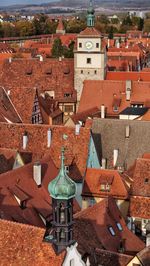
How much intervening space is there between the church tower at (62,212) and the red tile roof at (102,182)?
767 inches

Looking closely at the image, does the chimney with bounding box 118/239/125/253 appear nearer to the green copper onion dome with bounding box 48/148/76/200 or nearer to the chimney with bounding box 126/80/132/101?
the green copper onion dome with bounding box 48/148/76/200

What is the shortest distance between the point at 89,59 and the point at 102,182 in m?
38.7

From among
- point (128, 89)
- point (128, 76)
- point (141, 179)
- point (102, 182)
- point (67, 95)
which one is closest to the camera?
point (102, 182)

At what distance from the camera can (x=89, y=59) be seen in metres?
82.6

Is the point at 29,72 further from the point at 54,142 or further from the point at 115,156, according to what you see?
the point at 54,142

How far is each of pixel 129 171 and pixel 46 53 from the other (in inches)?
3235

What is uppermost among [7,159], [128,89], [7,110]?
[7,159]

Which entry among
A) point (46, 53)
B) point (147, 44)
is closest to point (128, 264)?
point (46, 53)

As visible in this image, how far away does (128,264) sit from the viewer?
30.6m

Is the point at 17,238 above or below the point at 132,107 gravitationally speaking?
above

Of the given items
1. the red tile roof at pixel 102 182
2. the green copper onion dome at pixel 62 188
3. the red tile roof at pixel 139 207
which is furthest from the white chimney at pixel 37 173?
the green copper onion dome at pixel 62 188

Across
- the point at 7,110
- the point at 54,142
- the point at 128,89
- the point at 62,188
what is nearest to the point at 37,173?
the point at 54,142

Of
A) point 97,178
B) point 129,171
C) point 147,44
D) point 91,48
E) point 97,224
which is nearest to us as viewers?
point 97,224

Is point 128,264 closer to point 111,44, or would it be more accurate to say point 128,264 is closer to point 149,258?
point 149,258
